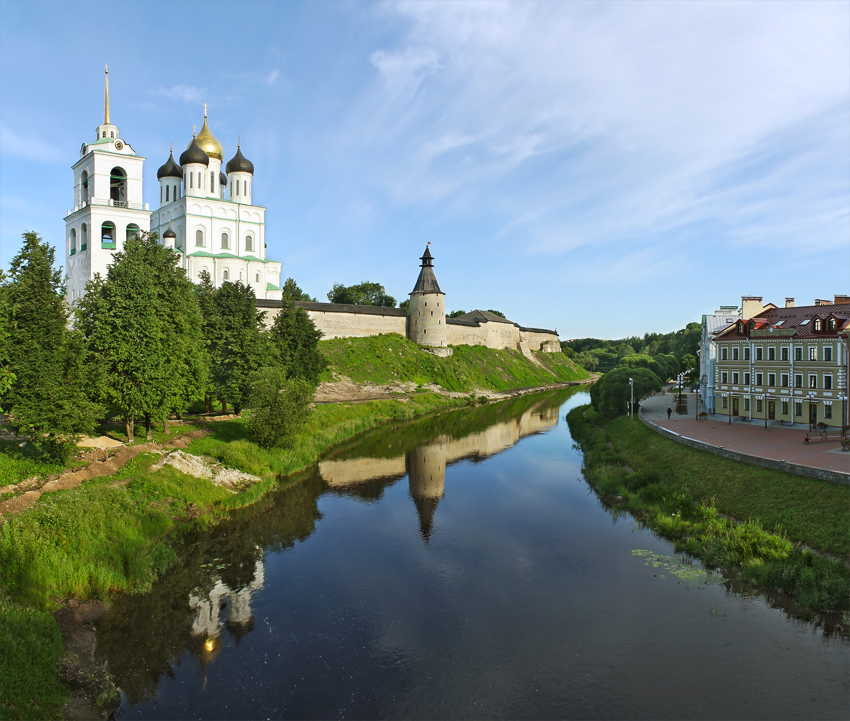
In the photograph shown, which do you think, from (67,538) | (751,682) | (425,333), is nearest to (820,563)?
(751,682)

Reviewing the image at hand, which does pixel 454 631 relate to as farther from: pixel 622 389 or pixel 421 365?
pixel 421 365

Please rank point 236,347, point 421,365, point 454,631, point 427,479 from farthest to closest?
point 421,365 < point 236,347 < point 427,479 < point 454,631

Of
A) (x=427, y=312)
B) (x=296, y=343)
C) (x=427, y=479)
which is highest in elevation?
(x=427, y=312)

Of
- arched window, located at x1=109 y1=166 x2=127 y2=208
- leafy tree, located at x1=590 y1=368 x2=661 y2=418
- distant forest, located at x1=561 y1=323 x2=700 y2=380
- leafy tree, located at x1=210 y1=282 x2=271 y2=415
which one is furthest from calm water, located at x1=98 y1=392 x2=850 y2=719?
arched window, located at x1=109 y1=166 x2=127 y2=208

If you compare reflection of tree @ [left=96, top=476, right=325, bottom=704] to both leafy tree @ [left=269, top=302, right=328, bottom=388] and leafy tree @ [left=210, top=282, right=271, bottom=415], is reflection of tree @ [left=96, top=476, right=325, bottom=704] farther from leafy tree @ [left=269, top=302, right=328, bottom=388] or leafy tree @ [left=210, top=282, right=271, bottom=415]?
leafy tree @ [left=269, top=302, right=328, bottom=388]

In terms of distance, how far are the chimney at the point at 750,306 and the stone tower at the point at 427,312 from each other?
34011 millimetres

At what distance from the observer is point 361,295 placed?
80250 millimetres

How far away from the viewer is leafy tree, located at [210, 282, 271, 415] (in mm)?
27438

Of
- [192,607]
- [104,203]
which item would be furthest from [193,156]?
[192,607]

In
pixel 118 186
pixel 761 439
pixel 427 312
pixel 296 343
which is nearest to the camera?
pixel 761 439

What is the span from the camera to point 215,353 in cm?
2827

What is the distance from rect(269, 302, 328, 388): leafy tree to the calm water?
15.8m

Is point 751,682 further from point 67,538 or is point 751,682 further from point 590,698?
Answer: point 67,538

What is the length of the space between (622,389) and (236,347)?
21.4 metres
